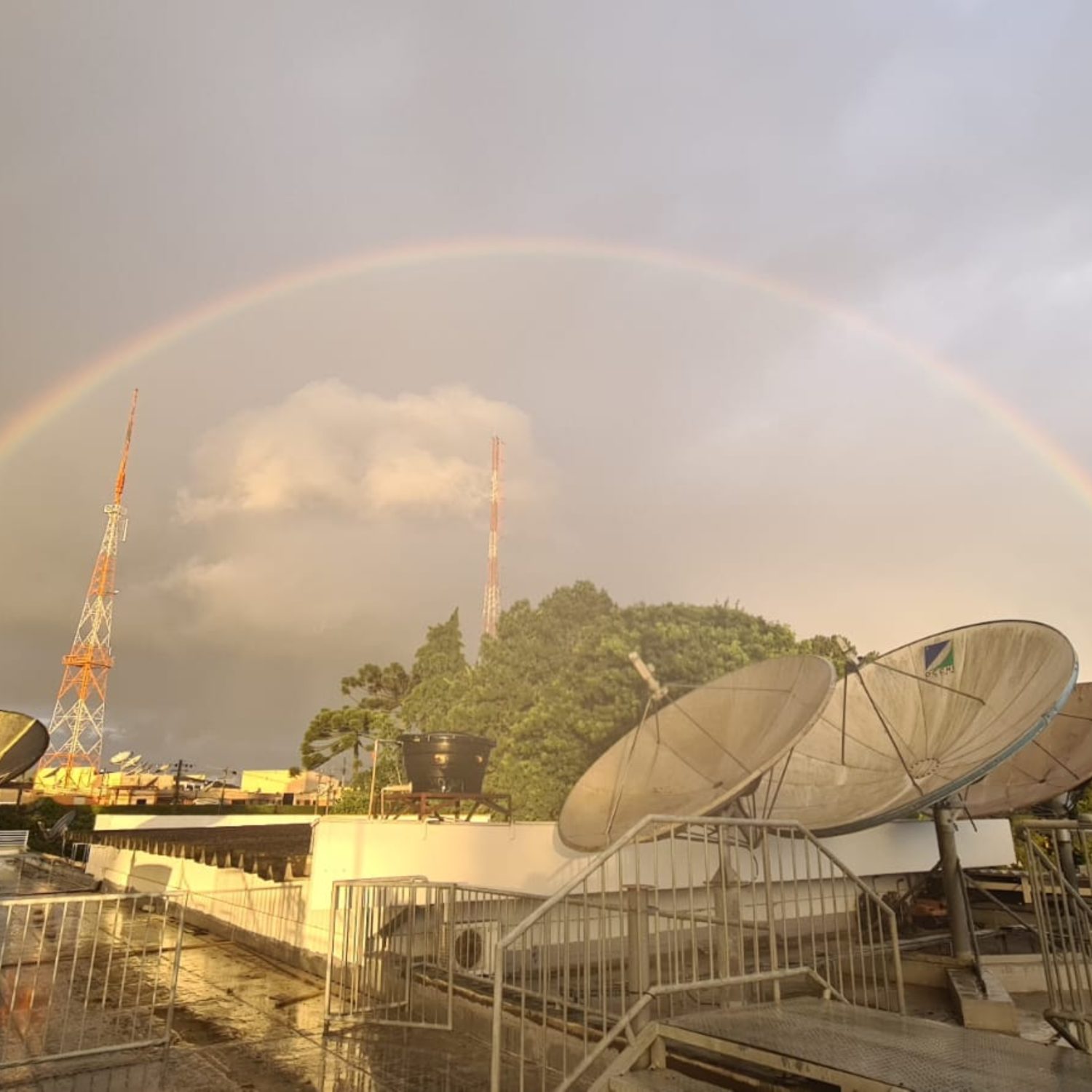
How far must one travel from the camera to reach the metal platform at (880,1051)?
14.4 feet

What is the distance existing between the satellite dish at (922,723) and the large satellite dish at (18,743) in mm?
25901

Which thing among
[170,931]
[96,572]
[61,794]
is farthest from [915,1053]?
[96,572]

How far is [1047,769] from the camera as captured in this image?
19.2 m

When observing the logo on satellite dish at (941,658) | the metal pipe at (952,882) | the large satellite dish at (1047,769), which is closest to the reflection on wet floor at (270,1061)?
the metal pipe at (952,882)

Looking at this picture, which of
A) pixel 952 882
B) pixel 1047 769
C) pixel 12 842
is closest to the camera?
pixel 952 882

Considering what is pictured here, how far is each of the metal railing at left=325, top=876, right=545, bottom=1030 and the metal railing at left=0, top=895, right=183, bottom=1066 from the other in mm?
2024

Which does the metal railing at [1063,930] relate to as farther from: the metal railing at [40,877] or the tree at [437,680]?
the tree at [437,680]

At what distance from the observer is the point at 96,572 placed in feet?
275

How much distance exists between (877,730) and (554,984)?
8.79 meters

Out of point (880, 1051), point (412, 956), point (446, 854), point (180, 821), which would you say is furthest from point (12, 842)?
point (880, 1051)

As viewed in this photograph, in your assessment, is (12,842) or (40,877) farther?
(12,842)

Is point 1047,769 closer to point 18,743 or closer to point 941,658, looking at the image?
point 941,658

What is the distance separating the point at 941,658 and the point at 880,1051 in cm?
1245

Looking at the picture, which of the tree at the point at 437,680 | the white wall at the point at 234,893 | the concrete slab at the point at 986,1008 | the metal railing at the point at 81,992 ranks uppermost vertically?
the tree at the point at 437,680
